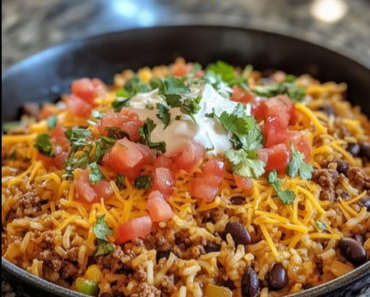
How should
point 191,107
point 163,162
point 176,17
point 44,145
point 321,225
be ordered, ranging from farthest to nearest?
1. point 176,17
2. point 44,145
3. point 191,107
4. point 163,162
5. point 321,225

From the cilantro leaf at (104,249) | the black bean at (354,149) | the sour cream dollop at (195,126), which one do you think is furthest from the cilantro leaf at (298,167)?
the cilantro leaf at (104,249)

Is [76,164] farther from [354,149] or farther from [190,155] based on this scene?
[354,149]

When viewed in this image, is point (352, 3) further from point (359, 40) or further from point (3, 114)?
point (3, 114)

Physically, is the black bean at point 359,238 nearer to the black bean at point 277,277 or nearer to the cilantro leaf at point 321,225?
the cilantro leaf at point 321,225

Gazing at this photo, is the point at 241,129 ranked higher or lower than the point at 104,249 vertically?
higher

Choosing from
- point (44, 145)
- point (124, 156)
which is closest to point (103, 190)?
point (124, 156)

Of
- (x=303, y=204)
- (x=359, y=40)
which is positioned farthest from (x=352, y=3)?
(x=303, y=204)
